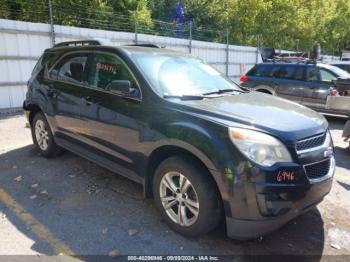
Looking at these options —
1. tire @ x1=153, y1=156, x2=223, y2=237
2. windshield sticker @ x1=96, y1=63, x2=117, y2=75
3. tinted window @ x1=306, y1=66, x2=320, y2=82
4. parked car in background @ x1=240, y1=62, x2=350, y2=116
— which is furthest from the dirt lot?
tinted window @ x1=306, y1=66, x2=320, y2=82

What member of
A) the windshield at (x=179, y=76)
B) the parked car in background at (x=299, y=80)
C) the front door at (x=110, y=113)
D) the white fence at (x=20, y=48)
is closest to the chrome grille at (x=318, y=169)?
the windshield at (x=179, y=76)

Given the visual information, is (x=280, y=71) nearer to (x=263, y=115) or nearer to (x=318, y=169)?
(x=263, y=115)

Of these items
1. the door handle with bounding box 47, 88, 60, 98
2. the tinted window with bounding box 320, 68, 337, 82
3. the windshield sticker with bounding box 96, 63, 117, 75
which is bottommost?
the tinted window with bounding box 320, 68, 337, 82

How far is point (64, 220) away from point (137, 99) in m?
1.54

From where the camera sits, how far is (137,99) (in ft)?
11.6

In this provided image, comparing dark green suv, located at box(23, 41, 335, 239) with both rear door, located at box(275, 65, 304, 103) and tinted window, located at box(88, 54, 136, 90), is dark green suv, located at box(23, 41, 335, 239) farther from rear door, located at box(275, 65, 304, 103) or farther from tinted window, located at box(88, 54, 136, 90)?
rear door, located at box(275, 65, 304, 103)

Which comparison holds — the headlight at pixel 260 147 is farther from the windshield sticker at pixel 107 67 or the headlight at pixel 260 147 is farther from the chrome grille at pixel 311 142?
the windshield sticker at pixel 107 67

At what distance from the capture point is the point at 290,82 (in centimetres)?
966

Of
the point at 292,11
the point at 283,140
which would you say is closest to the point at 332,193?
the point at 283,140

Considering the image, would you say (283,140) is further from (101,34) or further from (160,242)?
(101,34)

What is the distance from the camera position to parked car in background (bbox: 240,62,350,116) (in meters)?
9.05

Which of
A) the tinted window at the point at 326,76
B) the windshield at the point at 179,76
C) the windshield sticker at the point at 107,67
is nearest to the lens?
the windshield at the point at 179,76

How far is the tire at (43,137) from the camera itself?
5.26 meters

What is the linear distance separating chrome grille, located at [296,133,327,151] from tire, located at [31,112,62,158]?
12.6ft
